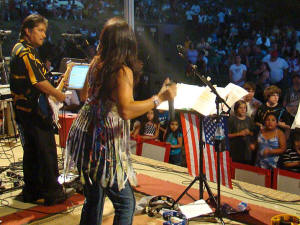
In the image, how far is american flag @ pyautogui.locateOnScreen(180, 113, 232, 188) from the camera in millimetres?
3889

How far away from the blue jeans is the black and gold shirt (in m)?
1.44

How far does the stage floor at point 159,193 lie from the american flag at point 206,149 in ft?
0.92

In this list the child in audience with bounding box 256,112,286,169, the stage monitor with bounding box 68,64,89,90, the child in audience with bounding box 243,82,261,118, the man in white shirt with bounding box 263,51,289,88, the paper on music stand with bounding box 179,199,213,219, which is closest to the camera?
the paper on music stand with bounding box 179,199,213,219

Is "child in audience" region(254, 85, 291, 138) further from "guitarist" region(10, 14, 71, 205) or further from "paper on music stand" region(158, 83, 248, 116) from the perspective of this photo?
"guitarist" region(10, 14, 71, 205)

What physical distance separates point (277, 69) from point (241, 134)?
2.75m

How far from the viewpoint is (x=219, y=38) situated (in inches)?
405

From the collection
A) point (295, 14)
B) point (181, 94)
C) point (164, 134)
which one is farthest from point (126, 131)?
point (295, 14)

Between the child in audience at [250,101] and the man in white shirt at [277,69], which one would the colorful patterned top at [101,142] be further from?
the man in white shirt at [277,69]

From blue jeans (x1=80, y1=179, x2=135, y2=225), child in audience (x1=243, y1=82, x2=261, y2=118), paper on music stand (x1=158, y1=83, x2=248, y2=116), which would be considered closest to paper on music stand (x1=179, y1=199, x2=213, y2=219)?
paper on music stand (x1=158, y1=83, x2=248, y2=116)

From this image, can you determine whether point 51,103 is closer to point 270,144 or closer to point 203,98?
point 203,98

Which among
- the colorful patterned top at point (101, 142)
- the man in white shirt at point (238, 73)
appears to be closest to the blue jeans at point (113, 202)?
the colorful patterned top at point (101, 142)

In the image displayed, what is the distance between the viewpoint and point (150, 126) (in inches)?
227

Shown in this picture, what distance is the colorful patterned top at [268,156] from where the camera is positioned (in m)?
4.69

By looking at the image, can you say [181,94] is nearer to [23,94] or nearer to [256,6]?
[23,94]
